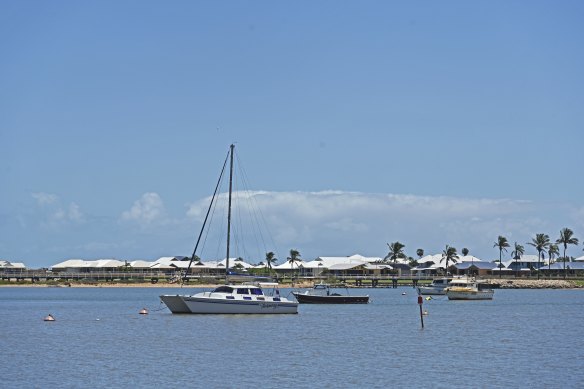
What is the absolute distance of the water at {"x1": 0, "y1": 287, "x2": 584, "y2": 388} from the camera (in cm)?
4200

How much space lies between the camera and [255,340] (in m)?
60.3

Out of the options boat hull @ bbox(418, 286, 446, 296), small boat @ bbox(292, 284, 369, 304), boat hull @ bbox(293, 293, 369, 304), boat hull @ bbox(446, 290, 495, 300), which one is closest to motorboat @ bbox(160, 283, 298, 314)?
small boat @ bbox(292, 284, 369, 304)

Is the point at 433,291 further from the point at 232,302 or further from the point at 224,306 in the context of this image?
the point at 224,306

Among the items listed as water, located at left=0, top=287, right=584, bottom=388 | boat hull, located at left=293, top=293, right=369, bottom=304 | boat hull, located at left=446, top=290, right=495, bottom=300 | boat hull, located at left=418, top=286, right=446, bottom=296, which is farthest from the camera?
boat hull, located at left=418, top=286, right=446, bottom=296

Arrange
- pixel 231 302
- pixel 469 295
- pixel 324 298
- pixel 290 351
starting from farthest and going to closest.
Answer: pixel 469 295 < pixel 324 298 < pixel 231 302 < pixel 290 351

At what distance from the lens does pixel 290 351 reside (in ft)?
176

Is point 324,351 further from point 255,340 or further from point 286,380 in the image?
point 286,380

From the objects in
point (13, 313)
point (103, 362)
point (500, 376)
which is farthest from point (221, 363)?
point (13, 313)

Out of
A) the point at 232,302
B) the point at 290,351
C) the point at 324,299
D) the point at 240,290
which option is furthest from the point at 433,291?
the point at 290,351

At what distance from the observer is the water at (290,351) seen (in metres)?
42.0

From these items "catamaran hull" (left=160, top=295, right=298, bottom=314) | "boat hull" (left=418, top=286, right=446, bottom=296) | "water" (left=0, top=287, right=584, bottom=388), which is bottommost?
"water" (left=0, top=287, right=584, bottom=388)

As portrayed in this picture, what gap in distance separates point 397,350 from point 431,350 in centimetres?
205

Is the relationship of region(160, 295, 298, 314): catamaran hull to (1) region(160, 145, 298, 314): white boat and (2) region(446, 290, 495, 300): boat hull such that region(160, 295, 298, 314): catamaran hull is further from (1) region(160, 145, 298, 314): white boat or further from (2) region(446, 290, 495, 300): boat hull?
(2) region(446, 290, 495, 300): boat hull

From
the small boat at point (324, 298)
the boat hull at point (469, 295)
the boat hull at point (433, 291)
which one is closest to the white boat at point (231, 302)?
the small boat at point (324, 298)
